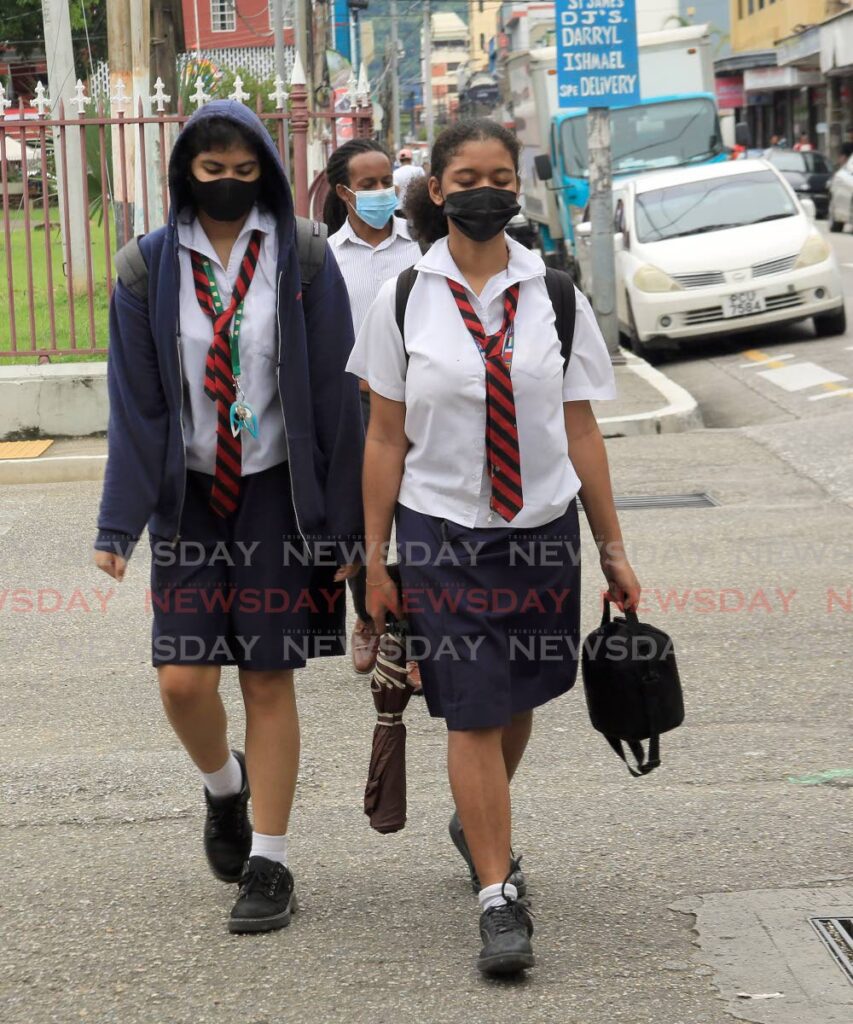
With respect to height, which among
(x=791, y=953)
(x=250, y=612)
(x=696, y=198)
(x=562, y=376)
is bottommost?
(x=791, y=953)

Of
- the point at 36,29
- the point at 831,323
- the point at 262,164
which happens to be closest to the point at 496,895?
the point at 262,164

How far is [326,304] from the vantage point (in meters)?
3.91

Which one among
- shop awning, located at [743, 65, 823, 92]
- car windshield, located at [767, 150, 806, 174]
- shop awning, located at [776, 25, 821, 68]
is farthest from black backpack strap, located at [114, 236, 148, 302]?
shop awning, located at [743, 65, 823, 92]

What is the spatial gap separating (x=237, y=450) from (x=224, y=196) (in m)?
0.57

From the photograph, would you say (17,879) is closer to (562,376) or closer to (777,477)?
(562,376)

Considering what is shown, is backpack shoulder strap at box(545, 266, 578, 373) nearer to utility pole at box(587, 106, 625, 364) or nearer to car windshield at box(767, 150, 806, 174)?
utility pole at box(587, 106, 625, 364)

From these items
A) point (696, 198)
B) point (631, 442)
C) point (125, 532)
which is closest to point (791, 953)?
point (125, 532)

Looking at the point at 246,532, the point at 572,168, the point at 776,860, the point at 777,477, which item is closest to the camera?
the point at 246,532

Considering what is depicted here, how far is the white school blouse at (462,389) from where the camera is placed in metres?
3.62

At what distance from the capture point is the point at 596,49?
14781mm

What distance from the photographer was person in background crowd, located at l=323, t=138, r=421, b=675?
6.01 m

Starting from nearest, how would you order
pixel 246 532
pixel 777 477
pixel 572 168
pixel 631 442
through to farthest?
pixel 246 532 → pixel 777 477 → pixel 631 442 → pixel 572 168

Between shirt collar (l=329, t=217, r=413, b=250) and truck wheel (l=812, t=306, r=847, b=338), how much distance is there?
10.3m

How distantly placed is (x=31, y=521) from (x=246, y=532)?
→ 18.9 ft
